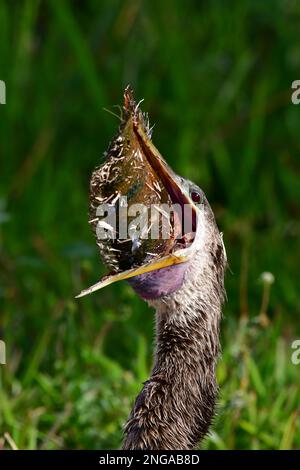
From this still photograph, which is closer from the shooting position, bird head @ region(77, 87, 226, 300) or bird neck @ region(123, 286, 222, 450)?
bird head @ region(77, 87, 226, 300)

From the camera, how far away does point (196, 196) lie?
113 inches

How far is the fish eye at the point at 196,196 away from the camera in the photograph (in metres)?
2.85

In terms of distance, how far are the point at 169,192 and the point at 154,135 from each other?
115 inches

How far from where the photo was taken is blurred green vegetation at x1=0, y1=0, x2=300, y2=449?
469 cm

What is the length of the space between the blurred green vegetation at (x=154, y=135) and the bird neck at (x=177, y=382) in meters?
1.31

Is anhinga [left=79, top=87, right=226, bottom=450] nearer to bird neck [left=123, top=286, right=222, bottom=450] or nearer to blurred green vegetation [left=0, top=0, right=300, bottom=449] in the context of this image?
bird neck [left=123, top=286, right=222, bottom=450]

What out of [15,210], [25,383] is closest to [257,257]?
[15,210]

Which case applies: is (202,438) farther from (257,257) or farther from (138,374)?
(257,257)

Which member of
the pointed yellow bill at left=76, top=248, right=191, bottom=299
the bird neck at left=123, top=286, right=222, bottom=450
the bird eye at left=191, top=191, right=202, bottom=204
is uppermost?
the bird eye at left=191, top=191, right=202, bottom=204

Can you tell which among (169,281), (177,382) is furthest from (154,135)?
(169,281)

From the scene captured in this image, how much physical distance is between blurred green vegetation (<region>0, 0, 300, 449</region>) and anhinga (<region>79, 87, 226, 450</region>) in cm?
131

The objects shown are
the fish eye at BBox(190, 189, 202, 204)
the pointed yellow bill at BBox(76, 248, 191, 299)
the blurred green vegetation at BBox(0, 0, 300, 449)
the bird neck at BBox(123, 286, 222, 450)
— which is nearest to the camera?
the pointed yellow bill at BBox(76, 248, 191, 299)

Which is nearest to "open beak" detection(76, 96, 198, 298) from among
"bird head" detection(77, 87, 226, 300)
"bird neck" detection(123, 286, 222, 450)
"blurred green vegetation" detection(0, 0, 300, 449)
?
"bird head" detection(77, 87, 226, 300)
